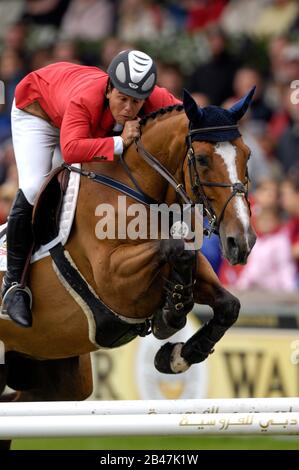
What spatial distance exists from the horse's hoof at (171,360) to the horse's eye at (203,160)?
109 cm

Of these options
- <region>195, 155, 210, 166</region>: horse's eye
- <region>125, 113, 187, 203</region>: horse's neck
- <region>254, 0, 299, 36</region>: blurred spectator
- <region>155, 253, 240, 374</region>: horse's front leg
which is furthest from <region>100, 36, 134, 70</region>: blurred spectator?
<region>195, 155, 210, 166</region>: horse's eye

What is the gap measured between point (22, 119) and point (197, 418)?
6.77ft

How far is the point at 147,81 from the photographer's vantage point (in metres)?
5.41

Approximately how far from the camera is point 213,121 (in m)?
5.28

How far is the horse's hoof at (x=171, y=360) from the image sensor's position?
578 cm

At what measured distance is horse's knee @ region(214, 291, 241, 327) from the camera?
18.4 feet

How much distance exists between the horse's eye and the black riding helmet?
464 millimetres

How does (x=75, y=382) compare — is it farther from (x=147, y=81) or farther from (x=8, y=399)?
(x=147, y=81)

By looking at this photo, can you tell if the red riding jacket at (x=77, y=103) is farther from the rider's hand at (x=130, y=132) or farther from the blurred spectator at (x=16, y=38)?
the blurred spectator at (x=16, y=38)

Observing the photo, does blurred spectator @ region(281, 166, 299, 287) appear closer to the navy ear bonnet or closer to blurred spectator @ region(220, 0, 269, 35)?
blurred spectator @ region(220, 0, 269, 35)

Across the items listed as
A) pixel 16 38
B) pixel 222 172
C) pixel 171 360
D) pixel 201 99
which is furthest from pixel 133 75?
pixel 16 38

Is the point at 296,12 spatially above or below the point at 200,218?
below

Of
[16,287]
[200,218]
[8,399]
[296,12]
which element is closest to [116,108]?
[200,218]

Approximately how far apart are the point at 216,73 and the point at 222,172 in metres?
6.48
